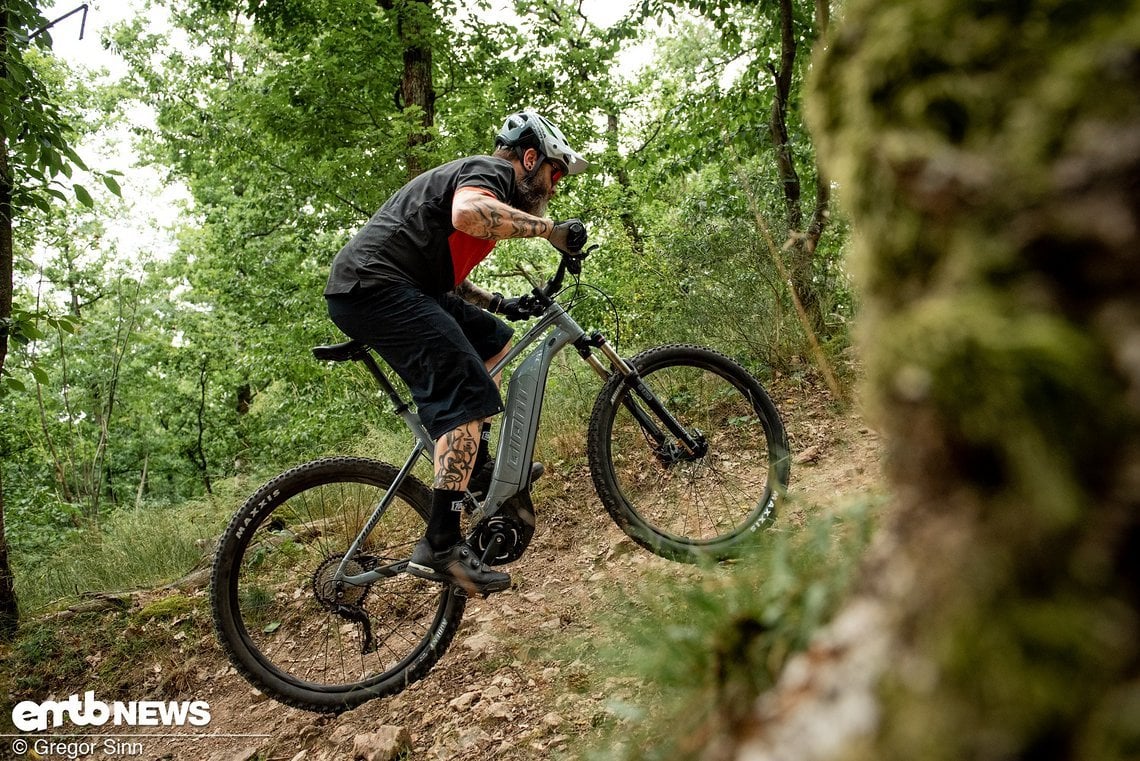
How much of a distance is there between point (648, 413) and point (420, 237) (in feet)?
4.67

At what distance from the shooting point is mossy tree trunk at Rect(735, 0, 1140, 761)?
452 millimetres

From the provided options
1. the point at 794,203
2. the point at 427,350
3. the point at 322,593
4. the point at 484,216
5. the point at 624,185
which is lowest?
the point at 322,593

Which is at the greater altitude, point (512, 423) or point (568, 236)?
point (568, 236)

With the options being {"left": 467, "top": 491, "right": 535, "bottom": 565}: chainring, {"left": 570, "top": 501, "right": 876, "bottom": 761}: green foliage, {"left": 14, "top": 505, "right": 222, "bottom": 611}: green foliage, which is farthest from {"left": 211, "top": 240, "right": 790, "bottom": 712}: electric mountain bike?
{"left": 14, "top": 505, "right": 222, "bottom": 611}: green foliage

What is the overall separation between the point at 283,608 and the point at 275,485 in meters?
0.74

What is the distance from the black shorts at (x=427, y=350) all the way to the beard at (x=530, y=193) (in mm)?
673

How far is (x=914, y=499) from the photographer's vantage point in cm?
61

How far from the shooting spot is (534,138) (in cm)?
317

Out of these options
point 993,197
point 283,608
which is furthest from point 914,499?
point 283,608

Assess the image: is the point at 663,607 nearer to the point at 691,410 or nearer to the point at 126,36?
the point at 691,410

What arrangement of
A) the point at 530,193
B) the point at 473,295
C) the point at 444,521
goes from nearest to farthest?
the point at 444,521 → the point at 530,193 → the point at 473,295

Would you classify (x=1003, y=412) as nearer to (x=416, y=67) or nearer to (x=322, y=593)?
(x=322, y=593)

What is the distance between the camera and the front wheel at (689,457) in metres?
3.26

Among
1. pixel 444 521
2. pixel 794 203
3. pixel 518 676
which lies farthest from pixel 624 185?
pixel 518 676
